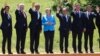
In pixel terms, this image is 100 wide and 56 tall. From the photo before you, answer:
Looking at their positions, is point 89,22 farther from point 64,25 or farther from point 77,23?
point 64,25

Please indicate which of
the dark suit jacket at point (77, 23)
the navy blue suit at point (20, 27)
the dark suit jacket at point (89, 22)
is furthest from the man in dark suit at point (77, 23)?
the navy blue suit at point (20, 27)

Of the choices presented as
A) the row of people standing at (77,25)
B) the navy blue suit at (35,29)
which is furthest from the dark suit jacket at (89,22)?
the navy blue suit at (35,29)

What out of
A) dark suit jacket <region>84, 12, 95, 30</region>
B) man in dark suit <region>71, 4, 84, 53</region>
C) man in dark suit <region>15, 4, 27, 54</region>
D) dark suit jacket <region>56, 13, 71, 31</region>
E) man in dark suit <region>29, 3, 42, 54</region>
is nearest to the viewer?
man in dark suit <region>15, 4, 27, 54</region>

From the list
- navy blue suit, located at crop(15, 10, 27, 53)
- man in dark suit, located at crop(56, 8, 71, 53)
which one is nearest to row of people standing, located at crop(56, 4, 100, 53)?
man in dark suit, located at crop(56, 8, 71, 53)

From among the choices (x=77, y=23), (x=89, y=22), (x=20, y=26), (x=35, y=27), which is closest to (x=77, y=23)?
(x=77, y=23)

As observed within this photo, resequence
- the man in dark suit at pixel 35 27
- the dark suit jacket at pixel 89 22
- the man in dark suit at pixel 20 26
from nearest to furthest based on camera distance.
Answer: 1. the man in dark suit at pixel 20 26
2. the man in dark suit at pixel 35 27
3. the dark suit jacket at pixel 89 22

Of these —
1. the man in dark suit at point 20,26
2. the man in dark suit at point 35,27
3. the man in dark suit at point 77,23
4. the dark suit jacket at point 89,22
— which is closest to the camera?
the man in dark suit at point 20,26

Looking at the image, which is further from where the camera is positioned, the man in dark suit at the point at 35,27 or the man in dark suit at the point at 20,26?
the man in dark suit at the point at 35,27

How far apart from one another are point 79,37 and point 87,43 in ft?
1.50

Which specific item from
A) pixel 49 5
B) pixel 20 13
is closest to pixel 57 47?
pixel 20 13

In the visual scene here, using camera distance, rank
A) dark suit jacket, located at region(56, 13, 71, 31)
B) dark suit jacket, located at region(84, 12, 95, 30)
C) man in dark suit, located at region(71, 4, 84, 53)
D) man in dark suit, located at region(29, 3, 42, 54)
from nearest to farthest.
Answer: man in dark suit, located at region(29, 3, 42, 54) → dark suit jacket, located at region(56, 13, 71, 31) → man in dark suit, located at region(71, 4, 84, 53) → dark suit jacket, located at region(84, 12, 95, 30)

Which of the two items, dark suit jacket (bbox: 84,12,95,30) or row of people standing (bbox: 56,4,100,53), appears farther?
dark suit jacket (bbox: 84,12,95,30)

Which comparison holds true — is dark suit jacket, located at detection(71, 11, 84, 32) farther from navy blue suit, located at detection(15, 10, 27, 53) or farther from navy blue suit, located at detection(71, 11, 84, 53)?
navy blue suit, located at detection(15, 10, 27, 53)

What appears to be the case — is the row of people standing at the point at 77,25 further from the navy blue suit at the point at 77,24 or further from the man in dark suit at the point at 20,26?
the man in dark suit at the point at 20,26
